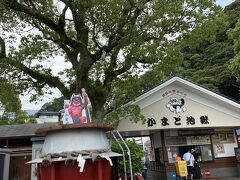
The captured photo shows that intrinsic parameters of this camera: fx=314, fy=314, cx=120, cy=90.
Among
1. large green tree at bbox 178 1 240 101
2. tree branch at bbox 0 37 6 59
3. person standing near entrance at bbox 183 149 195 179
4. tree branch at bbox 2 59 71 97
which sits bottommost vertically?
person standing near entrance at bbox 183 149 195 179

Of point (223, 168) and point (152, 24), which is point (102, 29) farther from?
point (223, 168)

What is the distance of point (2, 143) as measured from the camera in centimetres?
2119

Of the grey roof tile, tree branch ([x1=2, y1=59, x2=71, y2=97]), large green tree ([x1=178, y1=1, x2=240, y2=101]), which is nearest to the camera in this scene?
tree branch ([x1=2, y1=59, x2=71, y2=97])

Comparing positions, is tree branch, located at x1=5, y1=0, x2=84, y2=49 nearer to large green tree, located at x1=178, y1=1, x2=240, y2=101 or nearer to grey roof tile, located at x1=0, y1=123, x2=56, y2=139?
grey roof tile, located at x1=0, y1=123, x2=56, y2=139

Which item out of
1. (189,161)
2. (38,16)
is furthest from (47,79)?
(189,161)

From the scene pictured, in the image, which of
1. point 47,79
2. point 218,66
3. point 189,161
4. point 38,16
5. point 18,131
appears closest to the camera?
point 38,16

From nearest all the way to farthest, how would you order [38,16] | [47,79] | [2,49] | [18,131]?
[38,16], [2,49], [47,79], [18,131]

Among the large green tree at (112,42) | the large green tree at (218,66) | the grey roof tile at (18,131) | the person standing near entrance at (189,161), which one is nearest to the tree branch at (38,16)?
the large green tree at (112,42)

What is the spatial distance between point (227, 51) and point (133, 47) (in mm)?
31270

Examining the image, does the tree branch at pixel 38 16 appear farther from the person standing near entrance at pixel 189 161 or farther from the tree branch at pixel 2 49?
the person standing near entrance at pixel 189 161

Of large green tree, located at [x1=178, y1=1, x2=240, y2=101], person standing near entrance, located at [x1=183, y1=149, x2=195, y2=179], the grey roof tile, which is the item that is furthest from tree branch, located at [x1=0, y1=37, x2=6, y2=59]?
large green tree, located at [x1=178, y1=1, x2=240, y2=101]

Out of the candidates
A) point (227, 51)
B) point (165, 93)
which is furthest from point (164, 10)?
point (227, 51)

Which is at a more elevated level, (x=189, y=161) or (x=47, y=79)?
(x=47, y=79)

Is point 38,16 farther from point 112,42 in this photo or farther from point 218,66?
point 218,66
